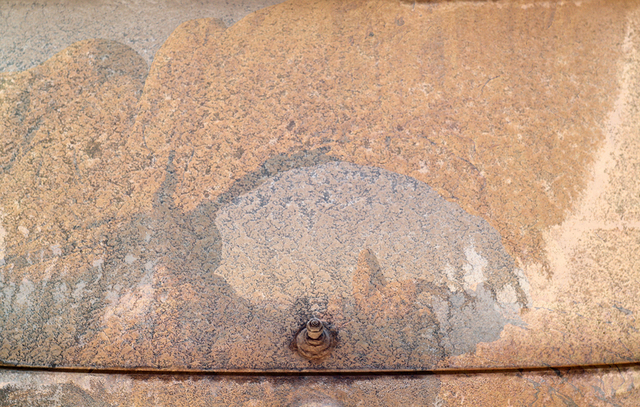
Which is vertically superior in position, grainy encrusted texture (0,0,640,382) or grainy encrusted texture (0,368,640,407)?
grainy encrusted texture (0,0,640,382)

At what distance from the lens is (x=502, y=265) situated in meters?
1.29

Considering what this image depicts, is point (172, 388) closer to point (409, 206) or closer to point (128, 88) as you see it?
point (409, 206)

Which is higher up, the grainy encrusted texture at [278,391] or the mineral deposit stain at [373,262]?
the mineral deposit stain at [373,262]

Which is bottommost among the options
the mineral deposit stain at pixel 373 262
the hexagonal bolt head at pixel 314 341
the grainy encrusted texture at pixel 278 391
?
the grainy encrusted texture at pixel 278 391

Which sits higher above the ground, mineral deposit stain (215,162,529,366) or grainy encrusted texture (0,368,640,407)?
mineral deposit stain (215,162,529,366)

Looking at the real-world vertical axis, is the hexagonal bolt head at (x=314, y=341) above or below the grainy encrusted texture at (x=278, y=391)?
above

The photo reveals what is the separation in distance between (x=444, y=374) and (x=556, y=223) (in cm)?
64

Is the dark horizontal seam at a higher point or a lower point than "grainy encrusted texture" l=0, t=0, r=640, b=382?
lower

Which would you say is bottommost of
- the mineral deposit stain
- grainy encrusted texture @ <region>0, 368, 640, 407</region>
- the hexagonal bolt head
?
grainy encrusted texture @ <region>0, 368, 640, 407</region>

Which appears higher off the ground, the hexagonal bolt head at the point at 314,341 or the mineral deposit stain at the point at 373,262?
the mineral deposit stain at the point at 373,262

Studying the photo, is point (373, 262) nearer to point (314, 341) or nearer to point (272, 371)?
point (314, 341)

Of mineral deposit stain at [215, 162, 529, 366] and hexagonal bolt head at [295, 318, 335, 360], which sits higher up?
mineral deposit stain at [215, 162, 529, 366]

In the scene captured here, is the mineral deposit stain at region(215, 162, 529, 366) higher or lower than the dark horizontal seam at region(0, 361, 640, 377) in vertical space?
higher

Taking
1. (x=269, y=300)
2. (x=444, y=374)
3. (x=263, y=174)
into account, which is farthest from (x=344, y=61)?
(x=444, y=374)
